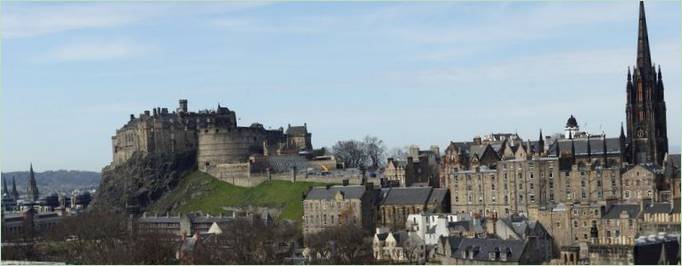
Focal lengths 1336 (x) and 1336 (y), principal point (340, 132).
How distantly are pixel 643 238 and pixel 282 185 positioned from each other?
44.7 m

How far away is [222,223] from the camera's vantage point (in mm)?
83750

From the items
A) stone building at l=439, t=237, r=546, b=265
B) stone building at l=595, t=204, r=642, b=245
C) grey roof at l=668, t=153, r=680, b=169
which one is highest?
grey roof at l=668, t=153, r=680, b=169

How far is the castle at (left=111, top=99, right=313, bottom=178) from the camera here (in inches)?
4227

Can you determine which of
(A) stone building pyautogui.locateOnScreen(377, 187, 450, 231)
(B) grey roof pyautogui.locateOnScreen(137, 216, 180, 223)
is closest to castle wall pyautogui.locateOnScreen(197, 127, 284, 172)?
(B) grey roof pyautogui.locateOnScreen(137, 216, 180, 223)

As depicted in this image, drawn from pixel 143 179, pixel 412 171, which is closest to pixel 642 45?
pixel 412 171

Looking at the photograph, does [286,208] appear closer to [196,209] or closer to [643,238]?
[196,209]

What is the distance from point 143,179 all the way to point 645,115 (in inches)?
1854

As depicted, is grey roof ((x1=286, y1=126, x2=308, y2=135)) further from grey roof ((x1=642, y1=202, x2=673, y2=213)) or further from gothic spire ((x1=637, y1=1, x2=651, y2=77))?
grey roof ((x1=642, y1=202, x2=673, y2=213))

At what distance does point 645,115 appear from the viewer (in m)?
75.5

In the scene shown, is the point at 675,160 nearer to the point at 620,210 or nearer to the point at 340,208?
the point at 620,210

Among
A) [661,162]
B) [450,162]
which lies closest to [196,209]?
[450,162]

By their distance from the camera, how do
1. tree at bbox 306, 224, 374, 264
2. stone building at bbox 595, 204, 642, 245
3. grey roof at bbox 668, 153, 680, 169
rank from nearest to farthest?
1. stone building at bbox 595, 204, 642, 245
2. tree at bbox 306, 224, 374, 264
3. grey roof at bbox 668, 153, 680, 169

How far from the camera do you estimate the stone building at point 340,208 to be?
7869 cm

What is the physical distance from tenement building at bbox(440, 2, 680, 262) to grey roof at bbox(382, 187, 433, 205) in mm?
1649
